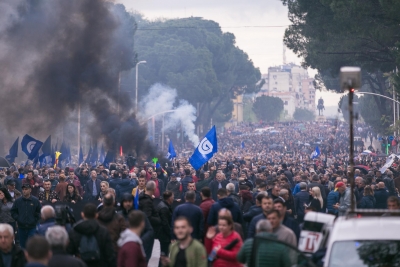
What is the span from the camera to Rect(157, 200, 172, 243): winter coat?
38.5 ft

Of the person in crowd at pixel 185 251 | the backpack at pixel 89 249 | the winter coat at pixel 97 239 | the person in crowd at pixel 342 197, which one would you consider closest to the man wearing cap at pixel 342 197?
the person in crowd at pixel 342 197

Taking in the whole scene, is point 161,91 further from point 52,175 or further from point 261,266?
point 261,266

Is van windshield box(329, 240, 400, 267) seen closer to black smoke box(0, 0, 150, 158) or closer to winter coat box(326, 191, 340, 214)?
winter coat box(326, 191, 340, 214)

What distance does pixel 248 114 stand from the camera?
196625 mm

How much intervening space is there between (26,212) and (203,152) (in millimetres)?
10129

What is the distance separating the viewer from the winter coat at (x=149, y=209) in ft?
37.5

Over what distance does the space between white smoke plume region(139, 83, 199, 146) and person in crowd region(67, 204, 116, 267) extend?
84666mm

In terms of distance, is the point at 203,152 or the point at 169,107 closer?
the point at 203,152

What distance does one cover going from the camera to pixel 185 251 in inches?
313

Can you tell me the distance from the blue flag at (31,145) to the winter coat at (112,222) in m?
18.8

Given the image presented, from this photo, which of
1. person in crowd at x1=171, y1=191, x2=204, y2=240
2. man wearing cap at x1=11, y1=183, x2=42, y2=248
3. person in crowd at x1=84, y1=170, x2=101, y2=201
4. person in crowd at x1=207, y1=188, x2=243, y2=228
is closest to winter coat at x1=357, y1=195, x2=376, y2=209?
person in crowd at x1=207, y1=188, x2=243, y2=228

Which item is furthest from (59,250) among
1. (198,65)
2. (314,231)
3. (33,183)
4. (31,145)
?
(198,65)

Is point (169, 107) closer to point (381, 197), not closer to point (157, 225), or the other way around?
point (381, 197)

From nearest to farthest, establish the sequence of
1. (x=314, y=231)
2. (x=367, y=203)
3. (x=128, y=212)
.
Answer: (x=314, y=231)
(x=128, y=212)
(x=367, y=203)
